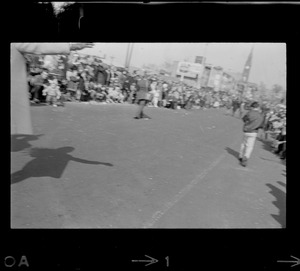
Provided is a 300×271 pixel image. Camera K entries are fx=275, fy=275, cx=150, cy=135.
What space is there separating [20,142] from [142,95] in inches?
37.5

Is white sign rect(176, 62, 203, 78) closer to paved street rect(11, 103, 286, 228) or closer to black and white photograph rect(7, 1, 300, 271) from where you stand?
black and white photograph rect(7, 1, 300, 271)

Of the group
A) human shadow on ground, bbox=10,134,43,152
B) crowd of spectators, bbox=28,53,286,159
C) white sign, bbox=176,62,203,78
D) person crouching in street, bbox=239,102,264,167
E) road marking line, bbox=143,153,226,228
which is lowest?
road marking line, bbox=143,153,226,228

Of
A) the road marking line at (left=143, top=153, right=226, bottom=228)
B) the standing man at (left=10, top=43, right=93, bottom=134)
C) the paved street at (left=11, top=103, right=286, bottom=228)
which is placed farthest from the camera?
the road marking line at (left=143, top=153, right=226, bottom=228)

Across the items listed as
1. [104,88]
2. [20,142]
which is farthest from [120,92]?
[20,142]

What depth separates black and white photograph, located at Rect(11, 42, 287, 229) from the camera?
196 centimetres

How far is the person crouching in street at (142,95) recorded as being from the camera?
208cm

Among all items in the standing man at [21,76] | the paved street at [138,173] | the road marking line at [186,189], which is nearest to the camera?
the standing man at [21,76]

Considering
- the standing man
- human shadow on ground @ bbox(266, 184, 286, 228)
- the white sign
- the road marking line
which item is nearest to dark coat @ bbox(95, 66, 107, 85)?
the standing man

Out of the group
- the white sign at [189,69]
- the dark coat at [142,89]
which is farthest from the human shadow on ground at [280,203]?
the dark coat at [142,89]

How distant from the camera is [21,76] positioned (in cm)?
194

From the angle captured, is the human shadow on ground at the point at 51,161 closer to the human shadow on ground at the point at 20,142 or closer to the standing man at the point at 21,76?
the human shadow on ground at the point at 20,142

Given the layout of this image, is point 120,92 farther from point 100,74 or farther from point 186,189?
point 186,189
